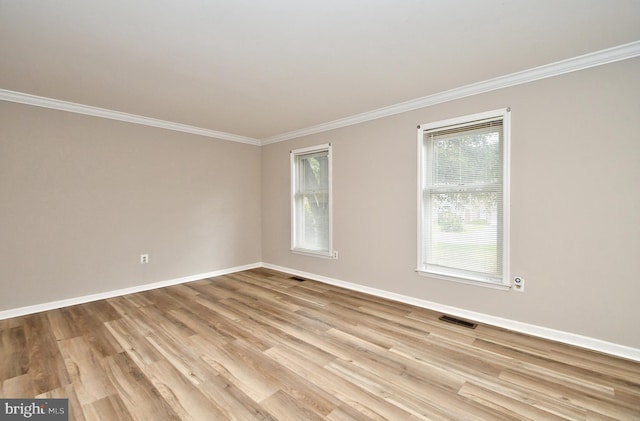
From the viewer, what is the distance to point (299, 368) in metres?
2.14

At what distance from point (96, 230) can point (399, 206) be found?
3803 mm

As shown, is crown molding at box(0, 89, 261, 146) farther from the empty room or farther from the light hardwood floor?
the light hardwood floor

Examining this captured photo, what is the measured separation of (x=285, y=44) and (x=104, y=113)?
2.89 m

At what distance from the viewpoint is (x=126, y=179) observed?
3.89 metres

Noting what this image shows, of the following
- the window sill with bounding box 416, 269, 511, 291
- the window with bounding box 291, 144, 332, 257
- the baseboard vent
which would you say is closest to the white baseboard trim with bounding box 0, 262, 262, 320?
the window with bounding box 291, 144, 332, 257

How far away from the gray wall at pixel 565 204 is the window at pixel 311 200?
49.6 inches

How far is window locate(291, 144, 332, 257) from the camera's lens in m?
4.52

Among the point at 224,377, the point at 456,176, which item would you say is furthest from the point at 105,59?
the point at 456,176

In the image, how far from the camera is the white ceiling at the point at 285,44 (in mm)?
1798

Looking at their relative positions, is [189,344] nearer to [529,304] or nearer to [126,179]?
[126,179]

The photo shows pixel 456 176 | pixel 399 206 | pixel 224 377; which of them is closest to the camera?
pixel 224 377

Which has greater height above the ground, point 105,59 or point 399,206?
point 105,59

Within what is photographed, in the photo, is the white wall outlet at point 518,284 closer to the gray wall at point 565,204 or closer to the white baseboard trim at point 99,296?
the gray wall at point 565,204

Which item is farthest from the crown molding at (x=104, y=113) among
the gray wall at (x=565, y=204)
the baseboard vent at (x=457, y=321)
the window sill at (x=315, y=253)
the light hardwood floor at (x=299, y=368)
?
the baseboard vent at (x=457, y=321)
